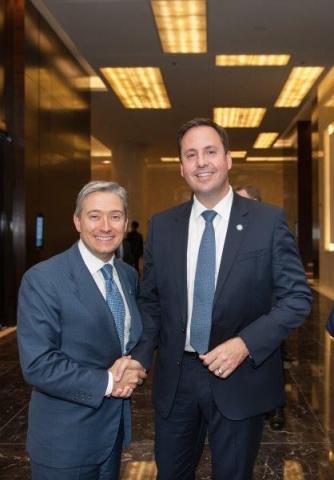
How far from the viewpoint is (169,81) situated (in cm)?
1269

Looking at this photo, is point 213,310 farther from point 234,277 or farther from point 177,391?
point 177,391

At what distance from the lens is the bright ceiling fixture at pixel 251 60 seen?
10.9 metres

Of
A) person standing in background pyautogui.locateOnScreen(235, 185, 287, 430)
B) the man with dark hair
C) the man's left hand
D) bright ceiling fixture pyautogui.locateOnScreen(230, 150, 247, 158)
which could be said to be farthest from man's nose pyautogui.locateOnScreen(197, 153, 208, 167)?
bright ceiling fixture pyautogui.locateOnScreen(230, 150, 247, 158)

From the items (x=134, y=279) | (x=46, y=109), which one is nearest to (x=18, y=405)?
(x=134, y=279)

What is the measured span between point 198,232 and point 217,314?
361 mm

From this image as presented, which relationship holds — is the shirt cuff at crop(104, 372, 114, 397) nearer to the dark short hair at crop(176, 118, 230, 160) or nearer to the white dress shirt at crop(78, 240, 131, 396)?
the white dress shirt at crop(78, 240, 131, 396)

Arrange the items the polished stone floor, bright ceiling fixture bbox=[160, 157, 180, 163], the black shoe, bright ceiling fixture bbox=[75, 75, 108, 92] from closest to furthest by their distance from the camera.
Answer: the polished stone floor → the black shoe → bright ceiling fixture bbox=[75, 75, 108, 92] → bright ceiling fixture bbox=[160, 157, 180, 163]

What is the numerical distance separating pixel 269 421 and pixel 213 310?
8.38ft

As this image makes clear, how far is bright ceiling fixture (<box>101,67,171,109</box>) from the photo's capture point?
11984 mm

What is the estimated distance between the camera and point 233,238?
209 centimetres

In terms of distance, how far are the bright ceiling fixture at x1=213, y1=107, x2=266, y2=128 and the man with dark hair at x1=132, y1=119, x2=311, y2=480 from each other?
1395cm

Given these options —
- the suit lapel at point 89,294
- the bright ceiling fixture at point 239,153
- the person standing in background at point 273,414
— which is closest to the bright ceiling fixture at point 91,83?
the person standing in background at point 273,414

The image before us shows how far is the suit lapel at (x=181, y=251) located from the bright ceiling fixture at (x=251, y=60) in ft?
30.8

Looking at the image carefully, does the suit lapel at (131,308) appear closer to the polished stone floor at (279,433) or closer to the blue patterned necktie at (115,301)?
the blue patterned necktie at (115,301)
